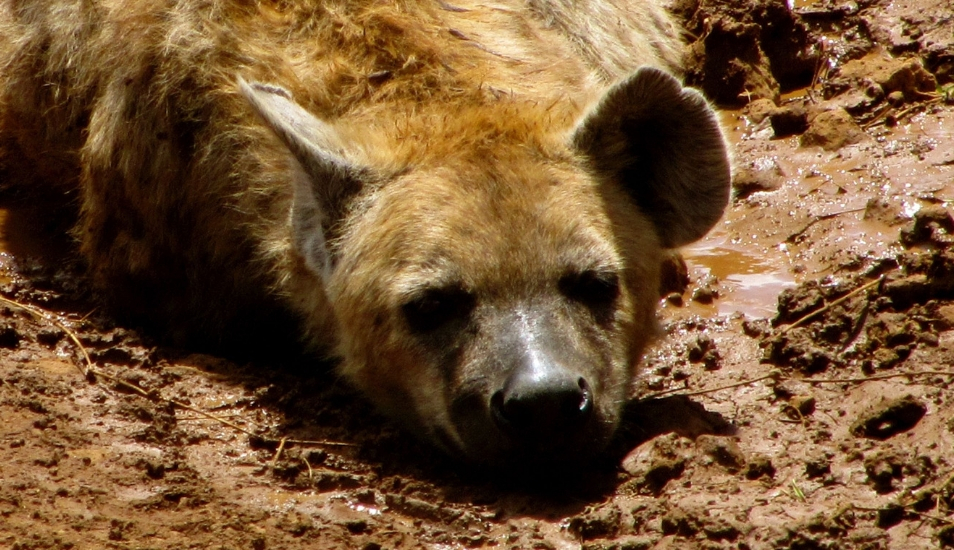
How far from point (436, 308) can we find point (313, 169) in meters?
0.52

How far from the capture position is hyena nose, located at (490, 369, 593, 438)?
3020mm

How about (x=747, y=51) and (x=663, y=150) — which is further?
(x=747, y=51)

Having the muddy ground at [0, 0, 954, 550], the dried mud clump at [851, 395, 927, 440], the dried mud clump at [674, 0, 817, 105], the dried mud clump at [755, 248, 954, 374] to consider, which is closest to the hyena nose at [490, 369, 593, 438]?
the muddy ground at [0, 0, 954, 550]

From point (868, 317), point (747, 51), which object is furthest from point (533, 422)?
point (747, 51)

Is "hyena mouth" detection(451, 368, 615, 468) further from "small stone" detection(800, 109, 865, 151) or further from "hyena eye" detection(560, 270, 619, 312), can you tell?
"small stone" detection(800, 109, 865, 151)

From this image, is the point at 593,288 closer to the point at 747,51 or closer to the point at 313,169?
the point at 313,169

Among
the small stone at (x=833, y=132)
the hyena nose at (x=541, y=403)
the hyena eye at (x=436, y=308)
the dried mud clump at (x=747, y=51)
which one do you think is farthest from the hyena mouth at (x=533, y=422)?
the dried mud clump at (x=747, y=51)

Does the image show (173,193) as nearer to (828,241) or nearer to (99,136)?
(99,136)

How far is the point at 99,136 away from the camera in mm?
4383

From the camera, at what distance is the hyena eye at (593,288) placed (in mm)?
3344

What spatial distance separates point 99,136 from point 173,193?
1.22 feet

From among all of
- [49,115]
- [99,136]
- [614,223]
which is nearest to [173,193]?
[99,136]

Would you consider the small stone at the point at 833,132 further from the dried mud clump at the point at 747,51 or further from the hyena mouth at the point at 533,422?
the hyena mouth at the point at 533,422

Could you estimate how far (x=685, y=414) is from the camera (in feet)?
11.9
